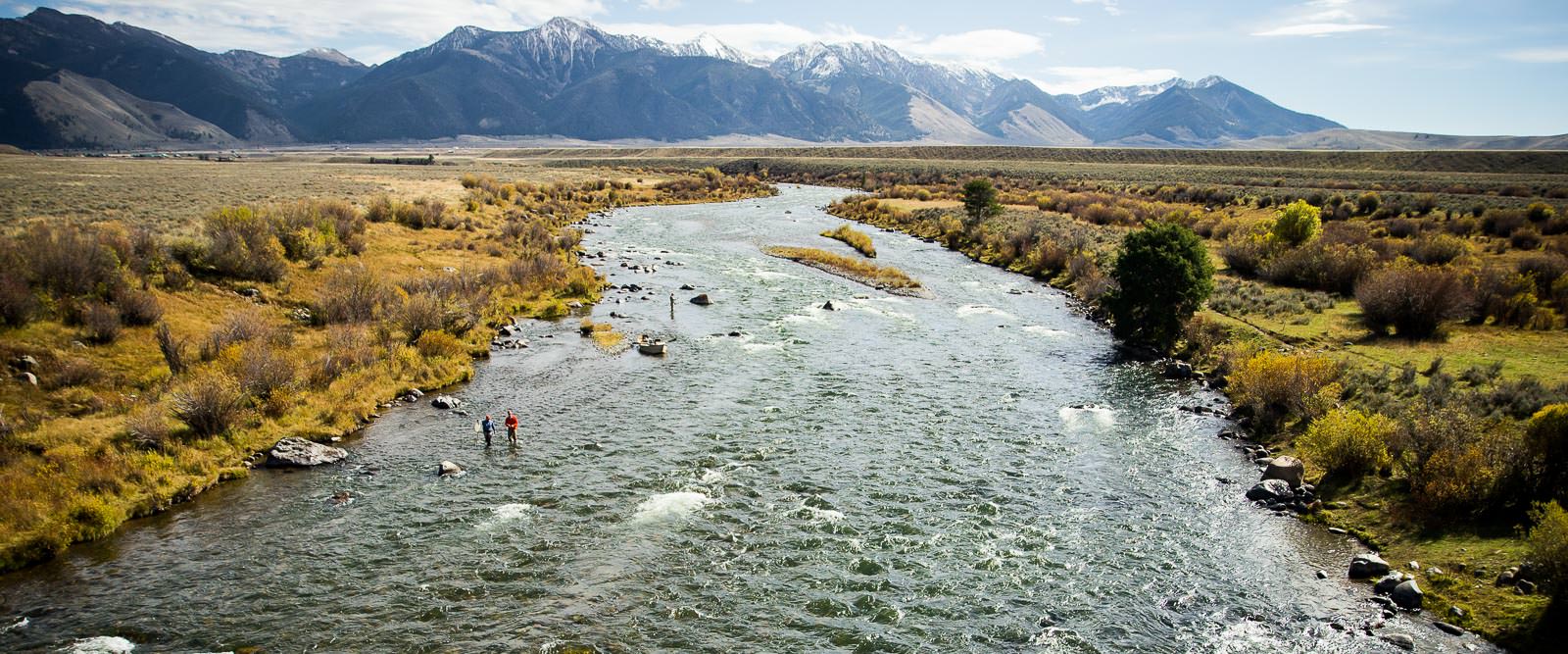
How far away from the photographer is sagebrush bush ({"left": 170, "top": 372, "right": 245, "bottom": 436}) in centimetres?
2225

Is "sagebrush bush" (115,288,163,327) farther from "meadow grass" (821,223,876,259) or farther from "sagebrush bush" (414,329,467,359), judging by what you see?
"meadow grass" (821,223,876,259)

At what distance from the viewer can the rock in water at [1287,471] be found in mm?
21672

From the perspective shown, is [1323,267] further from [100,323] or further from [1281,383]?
[100,323]

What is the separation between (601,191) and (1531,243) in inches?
3989

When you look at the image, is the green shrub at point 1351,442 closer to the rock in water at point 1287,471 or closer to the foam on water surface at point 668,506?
the rock in water at point 1287,471

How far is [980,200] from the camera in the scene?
251 ft

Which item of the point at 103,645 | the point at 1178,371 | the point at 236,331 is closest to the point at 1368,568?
the point at 1178,371

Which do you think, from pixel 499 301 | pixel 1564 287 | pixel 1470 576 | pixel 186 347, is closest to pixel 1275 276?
pixel 1564 287

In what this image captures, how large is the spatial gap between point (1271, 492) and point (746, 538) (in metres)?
15.2

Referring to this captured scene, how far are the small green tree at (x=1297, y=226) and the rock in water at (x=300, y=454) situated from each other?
57232 millimetres

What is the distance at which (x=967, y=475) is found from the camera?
2277 cm

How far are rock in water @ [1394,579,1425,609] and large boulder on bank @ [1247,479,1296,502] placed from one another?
4647 mm

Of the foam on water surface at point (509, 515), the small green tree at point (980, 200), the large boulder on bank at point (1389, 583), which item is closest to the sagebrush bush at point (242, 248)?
the foam on water surface at point (509, 515)

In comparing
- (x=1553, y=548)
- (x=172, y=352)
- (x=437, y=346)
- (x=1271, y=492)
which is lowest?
(x=1271, y=492)
